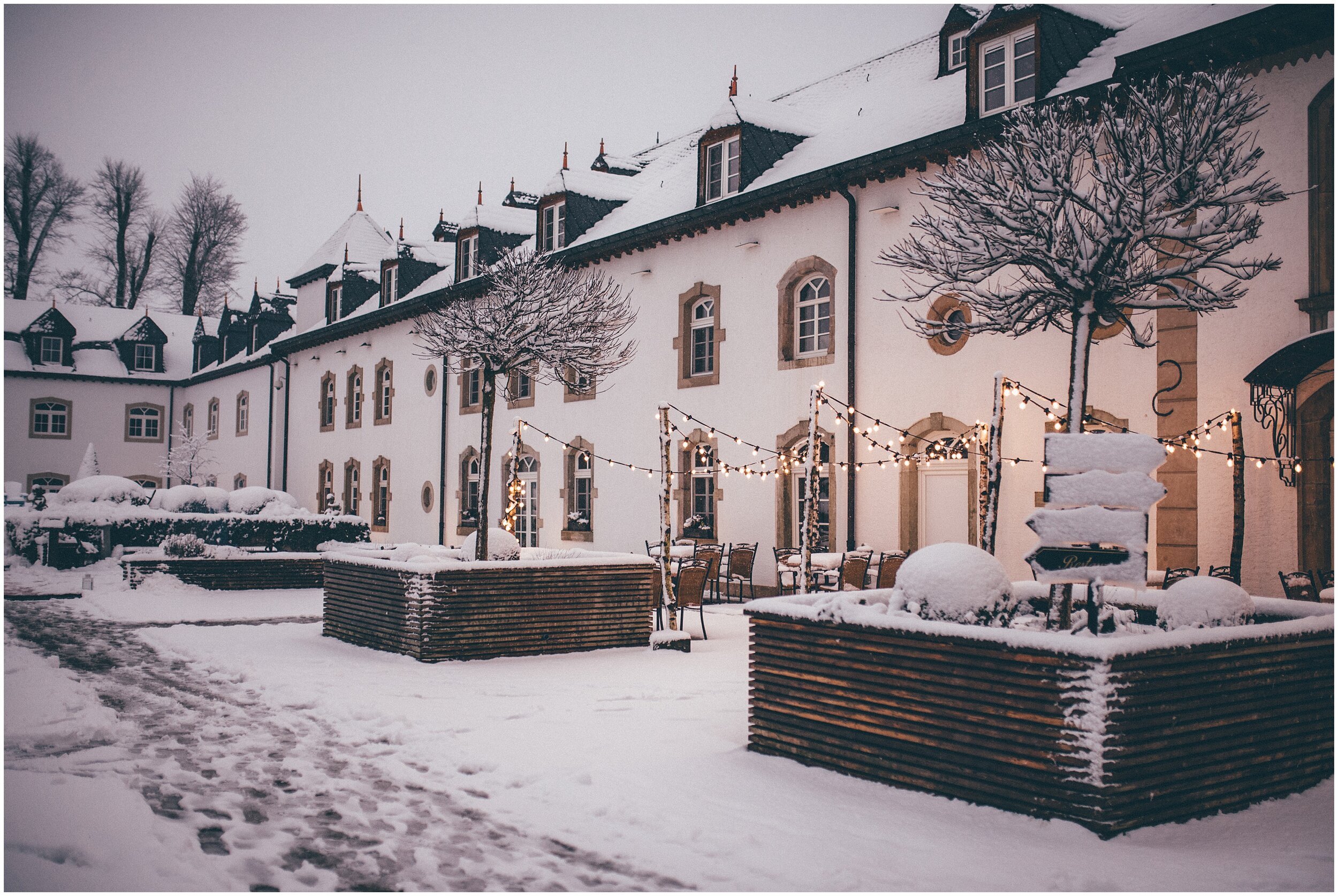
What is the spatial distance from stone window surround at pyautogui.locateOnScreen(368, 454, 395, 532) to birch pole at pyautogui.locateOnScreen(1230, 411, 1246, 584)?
763 inches

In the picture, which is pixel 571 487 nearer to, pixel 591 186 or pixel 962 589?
pixel 591 186

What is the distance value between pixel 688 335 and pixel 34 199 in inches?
391

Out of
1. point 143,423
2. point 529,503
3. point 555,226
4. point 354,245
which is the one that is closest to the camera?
point 555,226

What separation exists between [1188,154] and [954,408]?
6.47 meters

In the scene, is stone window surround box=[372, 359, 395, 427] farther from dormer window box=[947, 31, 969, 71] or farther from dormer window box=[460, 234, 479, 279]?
dormer window box=[947, 31, 969, 71]

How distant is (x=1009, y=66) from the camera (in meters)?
12.6

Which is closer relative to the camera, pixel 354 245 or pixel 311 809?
pixel 311 809

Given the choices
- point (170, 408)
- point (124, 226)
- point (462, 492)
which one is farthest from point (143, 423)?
point (124, 226)

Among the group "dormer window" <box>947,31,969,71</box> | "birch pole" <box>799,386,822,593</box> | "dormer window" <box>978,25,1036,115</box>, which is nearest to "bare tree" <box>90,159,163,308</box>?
"birch pole" <box>799,386,822,593</box>

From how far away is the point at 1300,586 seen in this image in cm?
877

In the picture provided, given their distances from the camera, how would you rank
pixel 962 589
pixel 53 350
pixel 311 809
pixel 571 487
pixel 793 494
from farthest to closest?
pixel 53 350
pixel 571 487
pixel 793 494
pixel 962 589
pixel 311 809

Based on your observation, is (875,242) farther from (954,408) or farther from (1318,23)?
(1318,23)

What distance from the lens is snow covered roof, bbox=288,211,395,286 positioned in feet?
95.1

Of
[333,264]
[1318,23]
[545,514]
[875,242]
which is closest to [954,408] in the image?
[875,242]
